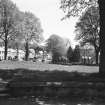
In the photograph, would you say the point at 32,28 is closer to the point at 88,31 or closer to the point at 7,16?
the point at 7,16

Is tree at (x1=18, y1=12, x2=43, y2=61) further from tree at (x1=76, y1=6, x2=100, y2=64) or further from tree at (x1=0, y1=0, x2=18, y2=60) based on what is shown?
tree at (x1=76, y1=6, x2=100, y2=64)

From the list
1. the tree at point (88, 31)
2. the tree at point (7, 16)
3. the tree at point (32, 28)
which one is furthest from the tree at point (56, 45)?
the tree at point (7, 16)

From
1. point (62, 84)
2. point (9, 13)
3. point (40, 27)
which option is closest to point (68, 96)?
point (62, 84)

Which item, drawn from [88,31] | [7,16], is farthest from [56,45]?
[7,16]

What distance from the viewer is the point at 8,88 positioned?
11531 millimetres

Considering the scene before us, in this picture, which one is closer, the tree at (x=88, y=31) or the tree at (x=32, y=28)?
the tree at (x=88, y=31)

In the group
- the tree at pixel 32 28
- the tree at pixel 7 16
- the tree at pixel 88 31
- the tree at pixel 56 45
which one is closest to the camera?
the tree at pixel 88 31

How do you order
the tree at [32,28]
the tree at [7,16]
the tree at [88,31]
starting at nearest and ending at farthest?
1. the tree at [88,31]
2. the tree at [7,16]
3. the tree at [32,28]

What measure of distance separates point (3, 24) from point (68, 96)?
55.2 m

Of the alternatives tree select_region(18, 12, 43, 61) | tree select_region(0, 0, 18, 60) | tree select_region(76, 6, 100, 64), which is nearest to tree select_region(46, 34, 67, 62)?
tree select_region(18, 12, 43, 61)

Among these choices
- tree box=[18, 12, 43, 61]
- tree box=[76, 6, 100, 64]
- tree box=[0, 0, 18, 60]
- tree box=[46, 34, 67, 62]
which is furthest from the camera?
tree box=[46, 34, 67, 62]

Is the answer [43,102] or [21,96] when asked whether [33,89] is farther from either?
[43,102]

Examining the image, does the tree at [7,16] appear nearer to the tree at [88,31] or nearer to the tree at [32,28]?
the tree at [32,28]

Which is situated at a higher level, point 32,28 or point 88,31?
point 32,28
